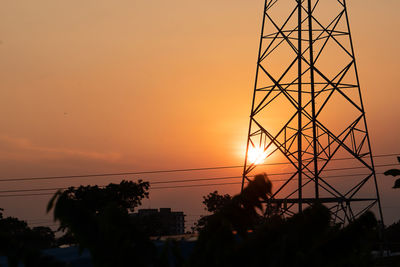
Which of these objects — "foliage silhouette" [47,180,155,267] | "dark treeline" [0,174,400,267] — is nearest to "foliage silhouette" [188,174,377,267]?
"dark treeline" [0,174,400,267]

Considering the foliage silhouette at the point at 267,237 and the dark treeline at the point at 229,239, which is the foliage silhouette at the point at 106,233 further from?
the foliage silhouette at the point at 267,237

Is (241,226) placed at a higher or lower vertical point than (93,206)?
lower

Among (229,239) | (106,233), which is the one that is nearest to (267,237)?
(229,239)

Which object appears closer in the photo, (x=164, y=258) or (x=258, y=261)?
(x=258, y=261)

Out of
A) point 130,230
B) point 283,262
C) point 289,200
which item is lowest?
point 283,262

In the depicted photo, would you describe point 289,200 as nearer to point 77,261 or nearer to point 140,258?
point 77,261

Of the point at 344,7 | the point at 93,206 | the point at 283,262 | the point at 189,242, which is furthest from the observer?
the point at 93,206

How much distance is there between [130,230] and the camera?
18.3 m

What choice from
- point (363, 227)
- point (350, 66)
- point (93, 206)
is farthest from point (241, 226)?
point (93, 206)

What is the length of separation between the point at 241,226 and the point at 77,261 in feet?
23.3

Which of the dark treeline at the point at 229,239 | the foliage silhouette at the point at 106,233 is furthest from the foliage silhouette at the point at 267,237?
→ the foliage silhouette at the point at 106,233

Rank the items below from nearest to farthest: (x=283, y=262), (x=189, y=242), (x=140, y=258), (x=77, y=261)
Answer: (x=283, y=262) < (x=140, y=258) < (x=77, y=261) < (x=189, y=242)

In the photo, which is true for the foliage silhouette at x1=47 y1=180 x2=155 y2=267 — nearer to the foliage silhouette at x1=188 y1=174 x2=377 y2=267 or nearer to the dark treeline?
the dark treeline

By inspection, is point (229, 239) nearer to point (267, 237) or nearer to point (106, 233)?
point (267, 237)
